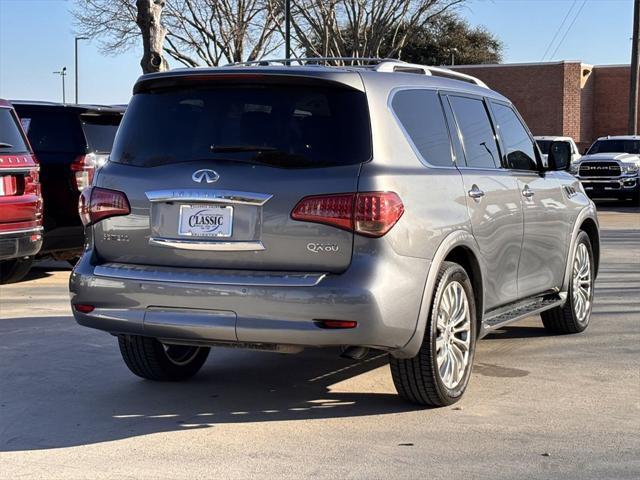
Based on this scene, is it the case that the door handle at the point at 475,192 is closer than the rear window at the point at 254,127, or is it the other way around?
the rear window at the point at 254,127

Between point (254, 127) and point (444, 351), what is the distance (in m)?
1.66

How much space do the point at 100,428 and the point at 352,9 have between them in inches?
1324

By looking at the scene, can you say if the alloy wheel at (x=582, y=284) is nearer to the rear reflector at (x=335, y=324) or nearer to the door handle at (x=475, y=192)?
the door handle at (x=475, y=192)

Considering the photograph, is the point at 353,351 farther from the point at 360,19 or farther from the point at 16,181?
the point at 360,19

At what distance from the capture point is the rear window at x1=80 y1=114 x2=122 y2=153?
1148 cm

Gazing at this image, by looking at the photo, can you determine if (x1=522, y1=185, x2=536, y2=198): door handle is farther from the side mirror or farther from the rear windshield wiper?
the rear windshield wiper

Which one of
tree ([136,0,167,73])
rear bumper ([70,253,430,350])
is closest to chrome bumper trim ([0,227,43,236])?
rear bumper ([70,253,430,350])

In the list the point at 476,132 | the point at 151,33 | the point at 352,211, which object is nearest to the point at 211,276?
the point at 352,211

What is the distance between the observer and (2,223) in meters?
9.39

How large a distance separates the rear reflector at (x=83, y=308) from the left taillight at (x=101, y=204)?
1.58ft

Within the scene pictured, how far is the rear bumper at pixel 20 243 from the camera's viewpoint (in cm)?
939

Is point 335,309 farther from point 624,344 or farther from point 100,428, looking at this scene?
point 624,344

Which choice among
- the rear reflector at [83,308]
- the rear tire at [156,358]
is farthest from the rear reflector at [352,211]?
the rear tire at [156,358]

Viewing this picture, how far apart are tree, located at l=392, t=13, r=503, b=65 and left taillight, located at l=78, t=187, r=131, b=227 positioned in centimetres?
5333
